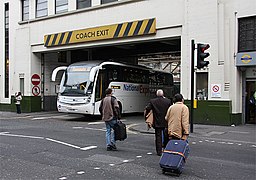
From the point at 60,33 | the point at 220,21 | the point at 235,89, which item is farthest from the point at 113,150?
the point at 60,33

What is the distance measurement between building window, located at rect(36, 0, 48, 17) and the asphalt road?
14.5 meters

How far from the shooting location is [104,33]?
20.1 meters

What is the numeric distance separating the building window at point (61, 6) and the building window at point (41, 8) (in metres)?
1.22

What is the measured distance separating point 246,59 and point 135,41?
21.2 ft

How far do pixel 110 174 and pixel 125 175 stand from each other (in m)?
0.31

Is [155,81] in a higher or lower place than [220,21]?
lower

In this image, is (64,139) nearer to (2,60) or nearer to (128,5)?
(128,5)

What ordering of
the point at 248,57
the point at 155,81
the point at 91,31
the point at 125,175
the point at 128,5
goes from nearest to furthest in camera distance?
the point at 125,175 → the point at 248,57 → the point at 128,5 → the point at 91,31 → the point at 155,81

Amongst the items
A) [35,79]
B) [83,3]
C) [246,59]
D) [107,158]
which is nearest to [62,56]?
[35,79]

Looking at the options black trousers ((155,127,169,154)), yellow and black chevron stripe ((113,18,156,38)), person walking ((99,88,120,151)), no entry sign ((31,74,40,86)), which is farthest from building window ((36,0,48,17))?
black trousers ((155,127,169,154))

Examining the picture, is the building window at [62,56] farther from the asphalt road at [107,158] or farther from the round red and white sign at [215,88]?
the asphalt road at [107,158]

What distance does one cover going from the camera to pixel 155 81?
981 inches

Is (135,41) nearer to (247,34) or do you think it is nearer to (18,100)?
(247,34)

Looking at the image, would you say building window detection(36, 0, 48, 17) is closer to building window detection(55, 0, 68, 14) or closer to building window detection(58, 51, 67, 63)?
building window detection(55, 0, 68, 14)
